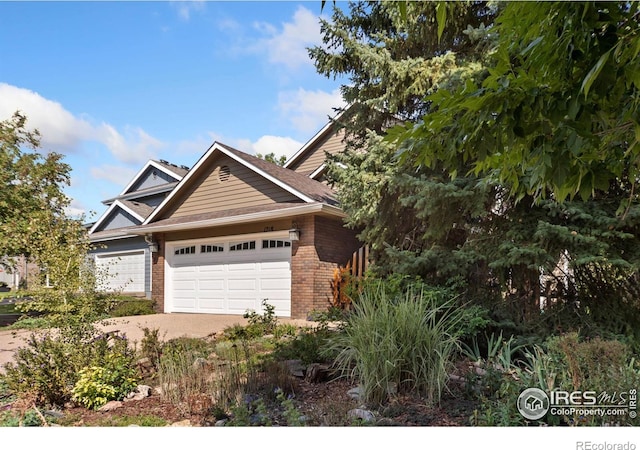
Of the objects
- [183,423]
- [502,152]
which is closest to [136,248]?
[183,423]

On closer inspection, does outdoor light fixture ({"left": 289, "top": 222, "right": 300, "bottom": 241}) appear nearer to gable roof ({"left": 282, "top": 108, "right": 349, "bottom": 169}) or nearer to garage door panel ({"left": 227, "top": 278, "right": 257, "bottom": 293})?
garage door panel ({"left": 227, "top": 278, "right": 257, "bottom": 293})

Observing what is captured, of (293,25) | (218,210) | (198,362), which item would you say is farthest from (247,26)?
(218,210)

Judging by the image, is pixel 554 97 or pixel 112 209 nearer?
pixel 554 97

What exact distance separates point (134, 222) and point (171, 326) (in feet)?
17.7

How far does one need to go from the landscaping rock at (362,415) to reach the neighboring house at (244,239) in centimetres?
538

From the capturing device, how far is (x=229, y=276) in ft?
31.5

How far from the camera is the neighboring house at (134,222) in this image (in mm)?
12203

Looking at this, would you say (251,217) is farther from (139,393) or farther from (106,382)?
(106,382)

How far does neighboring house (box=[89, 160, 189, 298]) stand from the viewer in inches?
480

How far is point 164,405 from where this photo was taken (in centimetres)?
346

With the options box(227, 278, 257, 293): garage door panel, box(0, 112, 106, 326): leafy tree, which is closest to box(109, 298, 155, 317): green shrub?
box(227, 278, 257, 293): garage door panel

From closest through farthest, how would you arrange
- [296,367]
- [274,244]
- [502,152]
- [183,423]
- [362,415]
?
[502,152] → [362,415] → [183,423] → [296,367] → [274,244]

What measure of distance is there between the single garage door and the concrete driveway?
40 cm
